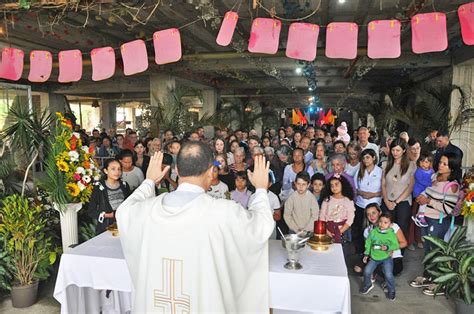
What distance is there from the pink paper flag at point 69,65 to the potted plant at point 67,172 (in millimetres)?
944

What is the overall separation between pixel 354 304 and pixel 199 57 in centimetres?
593

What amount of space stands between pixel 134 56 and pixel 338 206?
9.34 ft

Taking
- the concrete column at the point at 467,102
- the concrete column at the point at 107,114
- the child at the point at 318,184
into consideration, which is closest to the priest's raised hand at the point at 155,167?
the child at the point at 318,184

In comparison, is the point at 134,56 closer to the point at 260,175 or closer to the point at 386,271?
the point at 260,175

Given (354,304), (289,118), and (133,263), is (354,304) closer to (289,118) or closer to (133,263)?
(133,263)

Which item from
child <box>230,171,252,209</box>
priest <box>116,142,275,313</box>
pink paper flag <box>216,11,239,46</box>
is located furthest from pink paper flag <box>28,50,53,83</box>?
priest <box>116,142,275,313</box>

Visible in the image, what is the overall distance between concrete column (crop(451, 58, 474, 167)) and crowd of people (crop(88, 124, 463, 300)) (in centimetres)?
349

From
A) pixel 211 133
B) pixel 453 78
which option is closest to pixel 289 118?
pixel 211 133

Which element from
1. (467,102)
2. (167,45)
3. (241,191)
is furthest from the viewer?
(467,102)

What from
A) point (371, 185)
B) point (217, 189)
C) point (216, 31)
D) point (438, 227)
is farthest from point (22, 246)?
point (216, 31)

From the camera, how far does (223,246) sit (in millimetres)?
2080

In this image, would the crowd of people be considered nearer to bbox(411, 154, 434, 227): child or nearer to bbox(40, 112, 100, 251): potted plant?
bbox(411, 154, 434, 227): child

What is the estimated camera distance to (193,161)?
2129 mm

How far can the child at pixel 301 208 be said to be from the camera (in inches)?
166
